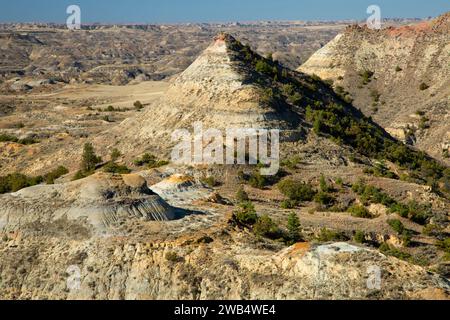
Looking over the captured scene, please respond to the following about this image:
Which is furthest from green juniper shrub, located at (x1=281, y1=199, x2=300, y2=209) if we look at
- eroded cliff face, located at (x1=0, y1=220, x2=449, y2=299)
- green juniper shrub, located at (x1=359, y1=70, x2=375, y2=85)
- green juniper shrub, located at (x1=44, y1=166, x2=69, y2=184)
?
green juniper shrub, located at (x1=359, y1=70, x2=375, y2=85)

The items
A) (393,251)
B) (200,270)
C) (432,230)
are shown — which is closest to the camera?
(200,270)

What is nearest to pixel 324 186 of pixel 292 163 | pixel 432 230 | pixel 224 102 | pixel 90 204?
pixel 292 163

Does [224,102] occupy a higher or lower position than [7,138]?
higher

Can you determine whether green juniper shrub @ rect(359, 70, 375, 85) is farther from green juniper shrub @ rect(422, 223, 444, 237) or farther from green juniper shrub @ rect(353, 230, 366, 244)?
green juniper shrub @ rect(353, 230, 366, 244)

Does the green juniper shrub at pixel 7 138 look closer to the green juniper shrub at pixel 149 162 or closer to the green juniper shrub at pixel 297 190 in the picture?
the green juniper shrub at pixel 149 162

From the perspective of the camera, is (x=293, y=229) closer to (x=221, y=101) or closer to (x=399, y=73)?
(x=221, y=101)

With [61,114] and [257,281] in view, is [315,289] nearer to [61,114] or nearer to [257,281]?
[257,281]

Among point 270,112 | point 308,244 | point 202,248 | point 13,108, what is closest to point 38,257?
point 202,248

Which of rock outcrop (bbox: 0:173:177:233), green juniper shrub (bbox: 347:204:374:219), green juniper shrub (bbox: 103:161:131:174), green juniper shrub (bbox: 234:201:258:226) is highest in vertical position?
rock outcrop (bbox: 0:173:177:233)
